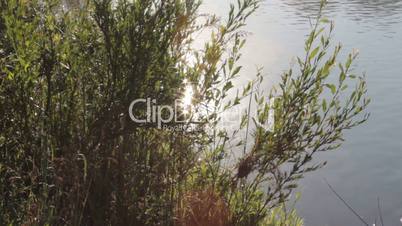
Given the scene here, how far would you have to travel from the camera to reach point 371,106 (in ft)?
60.3

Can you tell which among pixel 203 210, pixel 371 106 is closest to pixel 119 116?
pixel 203 210

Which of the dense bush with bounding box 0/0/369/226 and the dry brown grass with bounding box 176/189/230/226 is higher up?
the dense bush with bounding box 0/0/369/226

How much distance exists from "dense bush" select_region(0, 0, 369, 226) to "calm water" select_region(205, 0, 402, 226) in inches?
280

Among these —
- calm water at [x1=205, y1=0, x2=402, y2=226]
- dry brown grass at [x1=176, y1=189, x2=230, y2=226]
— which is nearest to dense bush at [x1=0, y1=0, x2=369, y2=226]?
dry brown grass at [x1=176, y1=189, x2=230, y2=226]

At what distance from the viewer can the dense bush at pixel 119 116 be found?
366cm

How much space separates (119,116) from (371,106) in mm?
16089

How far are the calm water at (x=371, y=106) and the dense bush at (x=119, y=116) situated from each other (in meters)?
7.10

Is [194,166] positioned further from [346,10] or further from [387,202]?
[346,10]

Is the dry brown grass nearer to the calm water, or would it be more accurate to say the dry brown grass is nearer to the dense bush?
the dense bush

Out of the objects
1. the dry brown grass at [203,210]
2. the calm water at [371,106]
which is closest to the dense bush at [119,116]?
the dry brown grass at [203,210]

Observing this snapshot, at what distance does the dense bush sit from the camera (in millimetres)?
3664

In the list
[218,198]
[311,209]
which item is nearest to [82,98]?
[218,198]

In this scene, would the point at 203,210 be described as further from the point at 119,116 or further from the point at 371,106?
the point at 371,106

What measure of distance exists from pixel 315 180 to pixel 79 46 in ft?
35.5
